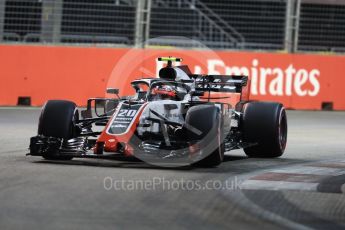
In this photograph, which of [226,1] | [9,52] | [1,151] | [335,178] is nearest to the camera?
[335,178]

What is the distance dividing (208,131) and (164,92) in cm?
139

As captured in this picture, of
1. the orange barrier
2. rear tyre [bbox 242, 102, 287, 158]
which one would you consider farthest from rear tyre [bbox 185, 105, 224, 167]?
the orange barrier

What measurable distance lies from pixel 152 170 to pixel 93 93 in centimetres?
1091

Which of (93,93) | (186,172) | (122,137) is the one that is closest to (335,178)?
(186,172)

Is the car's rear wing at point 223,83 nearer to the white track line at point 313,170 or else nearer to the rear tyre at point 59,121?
the white track line at point 313,170

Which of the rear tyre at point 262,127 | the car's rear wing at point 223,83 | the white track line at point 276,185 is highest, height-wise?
the car's rear wing at point 223,83

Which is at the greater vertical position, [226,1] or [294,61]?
[226,1]

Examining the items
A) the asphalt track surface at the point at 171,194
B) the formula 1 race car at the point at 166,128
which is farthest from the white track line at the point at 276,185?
the formula 1 race car at the point at 166,128

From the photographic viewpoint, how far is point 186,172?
9445 mm

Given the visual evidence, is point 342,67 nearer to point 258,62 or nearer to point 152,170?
point 258,62

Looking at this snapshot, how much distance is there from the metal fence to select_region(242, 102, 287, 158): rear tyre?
889cm

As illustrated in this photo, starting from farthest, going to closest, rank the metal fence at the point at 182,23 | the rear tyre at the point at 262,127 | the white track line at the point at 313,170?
1. the metal fence at the point at 182,23
2. the rear tyre at the point at 262,127
3. the white track line at the point at 313,170

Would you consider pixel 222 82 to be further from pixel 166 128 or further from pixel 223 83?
pixel 166 128

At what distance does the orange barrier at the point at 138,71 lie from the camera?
19969 millimetres
